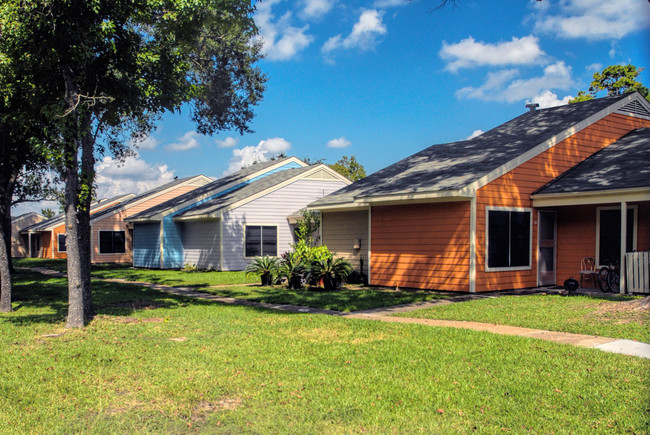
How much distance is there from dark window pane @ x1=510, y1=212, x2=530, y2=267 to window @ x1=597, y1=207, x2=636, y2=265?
1890 millimetres

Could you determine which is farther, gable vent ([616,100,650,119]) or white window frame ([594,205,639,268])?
gable vent ([616,100,650,119])

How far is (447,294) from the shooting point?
1370 centimetres

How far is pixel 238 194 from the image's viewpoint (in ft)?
83.0

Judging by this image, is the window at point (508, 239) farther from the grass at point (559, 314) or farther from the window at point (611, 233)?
the window at point (611, 233)

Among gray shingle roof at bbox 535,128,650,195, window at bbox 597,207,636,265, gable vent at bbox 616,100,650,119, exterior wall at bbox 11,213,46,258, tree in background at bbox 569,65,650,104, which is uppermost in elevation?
tree in background at bbox 569,65,650,104

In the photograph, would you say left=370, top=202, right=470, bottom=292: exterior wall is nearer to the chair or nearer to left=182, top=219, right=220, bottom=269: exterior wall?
the chair

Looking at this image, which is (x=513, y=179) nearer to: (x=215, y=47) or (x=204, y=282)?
(x=204, y=282)

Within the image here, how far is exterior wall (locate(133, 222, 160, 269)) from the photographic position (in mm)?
27328

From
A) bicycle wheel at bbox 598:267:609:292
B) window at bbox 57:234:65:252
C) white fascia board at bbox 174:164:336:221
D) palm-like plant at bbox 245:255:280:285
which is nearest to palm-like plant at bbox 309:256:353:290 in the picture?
palm-like plant at bbox 245:255:280:285

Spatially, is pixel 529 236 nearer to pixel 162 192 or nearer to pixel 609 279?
pixel 609 279

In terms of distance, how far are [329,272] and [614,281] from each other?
7.57 meters

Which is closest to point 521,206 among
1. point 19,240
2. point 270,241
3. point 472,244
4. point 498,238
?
point 498,238

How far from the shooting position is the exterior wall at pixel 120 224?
115 ft

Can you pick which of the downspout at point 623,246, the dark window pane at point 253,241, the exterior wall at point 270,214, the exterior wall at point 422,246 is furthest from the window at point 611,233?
the dark window pane at point 253,241
